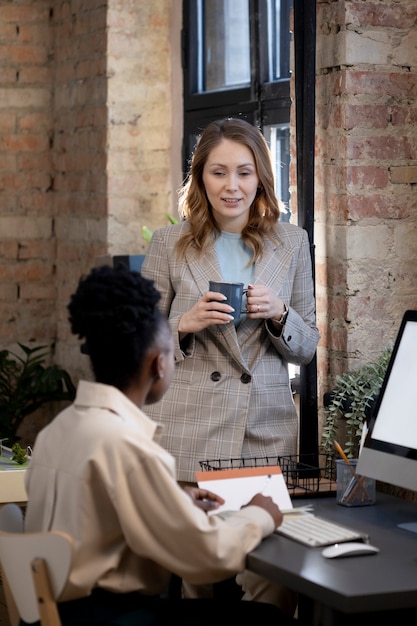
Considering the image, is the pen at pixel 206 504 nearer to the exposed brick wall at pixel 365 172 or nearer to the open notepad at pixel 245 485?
the open notepad at pixel 245 485

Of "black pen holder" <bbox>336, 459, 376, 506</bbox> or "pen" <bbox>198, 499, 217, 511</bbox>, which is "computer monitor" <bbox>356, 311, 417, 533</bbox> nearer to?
"black pen holder" <bbox>336, 459, 376, 506</bbox>

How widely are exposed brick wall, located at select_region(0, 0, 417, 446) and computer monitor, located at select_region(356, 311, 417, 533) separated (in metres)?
0.73

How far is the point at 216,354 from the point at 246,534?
88 cm

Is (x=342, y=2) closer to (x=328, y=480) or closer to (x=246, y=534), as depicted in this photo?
(x=328, y=480)

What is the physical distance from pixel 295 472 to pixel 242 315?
42 cm

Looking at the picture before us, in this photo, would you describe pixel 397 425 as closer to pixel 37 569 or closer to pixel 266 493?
pixel 266 493

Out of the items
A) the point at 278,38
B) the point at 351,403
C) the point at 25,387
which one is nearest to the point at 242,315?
the point at 351,403

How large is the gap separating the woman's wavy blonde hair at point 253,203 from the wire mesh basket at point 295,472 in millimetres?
524

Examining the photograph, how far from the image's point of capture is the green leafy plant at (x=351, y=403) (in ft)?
10.6

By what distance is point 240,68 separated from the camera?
15.3 ft

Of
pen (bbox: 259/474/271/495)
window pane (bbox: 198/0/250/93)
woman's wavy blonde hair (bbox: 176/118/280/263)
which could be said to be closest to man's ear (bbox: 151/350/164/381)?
pen (bbox: 259/474/271/495)

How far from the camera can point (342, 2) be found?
11.0 ft

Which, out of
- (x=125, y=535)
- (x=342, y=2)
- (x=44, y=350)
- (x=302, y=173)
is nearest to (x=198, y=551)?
(x=125, y=535)

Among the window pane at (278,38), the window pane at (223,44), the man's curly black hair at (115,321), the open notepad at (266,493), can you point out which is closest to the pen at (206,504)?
the open notepad at (266,493)
